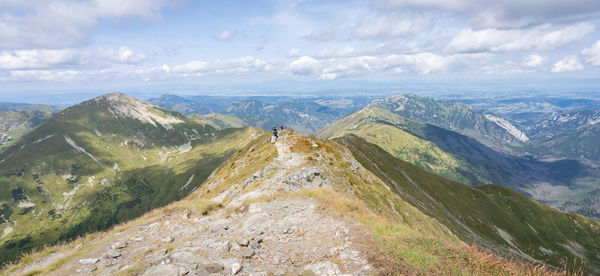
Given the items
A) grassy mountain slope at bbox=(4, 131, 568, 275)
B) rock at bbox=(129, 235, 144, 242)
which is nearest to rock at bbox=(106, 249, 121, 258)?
grassy mountain slope at bbox=(4, 131, 568, 275)

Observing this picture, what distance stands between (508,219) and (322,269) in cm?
21469

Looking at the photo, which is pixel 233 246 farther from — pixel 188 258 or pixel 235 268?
pixel 235 268

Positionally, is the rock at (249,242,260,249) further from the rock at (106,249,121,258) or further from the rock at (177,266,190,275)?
the rock at (106,249,121,258)

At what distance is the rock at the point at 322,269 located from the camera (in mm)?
13055

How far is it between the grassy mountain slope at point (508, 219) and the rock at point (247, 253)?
112972mm

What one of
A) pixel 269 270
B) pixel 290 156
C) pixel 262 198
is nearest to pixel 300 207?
pixel 262 198

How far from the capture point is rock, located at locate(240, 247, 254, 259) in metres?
16.5

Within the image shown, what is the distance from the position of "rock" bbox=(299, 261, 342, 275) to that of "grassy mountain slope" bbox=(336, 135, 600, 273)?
377 ft

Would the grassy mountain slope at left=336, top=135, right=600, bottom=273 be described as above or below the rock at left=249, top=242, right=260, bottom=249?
below

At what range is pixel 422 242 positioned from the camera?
53.8 feet

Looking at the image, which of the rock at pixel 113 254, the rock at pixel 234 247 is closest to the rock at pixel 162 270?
the rock at pixel 234 247

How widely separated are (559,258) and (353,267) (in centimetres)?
22086

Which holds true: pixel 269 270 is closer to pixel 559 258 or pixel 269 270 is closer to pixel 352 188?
pixel 352 188

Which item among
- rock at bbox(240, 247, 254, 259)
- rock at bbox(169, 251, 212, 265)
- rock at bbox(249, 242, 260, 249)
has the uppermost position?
rock at bbox(169, 251, 212, 265)
